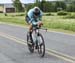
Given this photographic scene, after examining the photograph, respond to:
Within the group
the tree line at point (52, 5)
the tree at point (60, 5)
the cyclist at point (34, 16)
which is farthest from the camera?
the tree at point (60, 5)

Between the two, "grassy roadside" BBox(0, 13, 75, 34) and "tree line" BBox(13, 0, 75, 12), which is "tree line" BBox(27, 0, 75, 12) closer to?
"tree line" BBox(13, 0, 75, 12)

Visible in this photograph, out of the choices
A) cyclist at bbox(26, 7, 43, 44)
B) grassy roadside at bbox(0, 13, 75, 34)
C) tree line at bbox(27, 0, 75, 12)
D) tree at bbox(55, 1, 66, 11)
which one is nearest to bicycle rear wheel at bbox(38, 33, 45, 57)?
cyclist at bbox(26, 7, 43, 44)

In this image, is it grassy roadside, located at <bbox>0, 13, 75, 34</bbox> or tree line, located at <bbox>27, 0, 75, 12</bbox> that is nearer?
grassy roadside, located at <bbox>0, 13, 75, 34</bbox>

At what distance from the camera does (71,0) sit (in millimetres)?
96875

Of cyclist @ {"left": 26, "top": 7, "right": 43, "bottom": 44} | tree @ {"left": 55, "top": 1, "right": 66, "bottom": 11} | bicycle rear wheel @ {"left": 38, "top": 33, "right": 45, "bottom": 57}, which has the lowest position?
tree @ {"left": 55, "top": 1, "right": 66, "bottom": 11}

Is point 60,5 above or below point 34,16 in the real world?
below

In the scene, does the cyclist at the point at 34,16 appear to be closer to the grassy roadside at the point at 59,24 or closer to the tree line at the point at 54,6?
the grassy roadside at the point at 59,24

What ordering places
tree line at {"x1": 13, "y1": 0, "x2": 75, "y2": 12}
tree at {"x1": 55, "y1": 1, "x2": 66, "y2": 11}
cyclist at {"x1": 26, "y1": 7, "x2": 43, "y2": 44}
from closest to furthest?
cyclist at {"x1": 26, "y1": 7, "x2": 43, "y2": 44} → tree line at {"x1": 13, "y1": 0, "x2": 75, "y2": 12} → tree at {"x1": 55, "y1": 1, "x2": 66, "y2": 11}

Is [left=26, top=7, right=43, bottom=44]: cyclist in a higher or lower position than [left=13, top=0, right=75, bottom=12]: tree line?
higher

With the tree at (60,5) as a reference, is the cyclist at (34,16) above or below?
above

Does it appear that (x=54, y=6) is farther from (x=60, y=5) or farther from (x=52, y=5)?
(x=60, y=5)

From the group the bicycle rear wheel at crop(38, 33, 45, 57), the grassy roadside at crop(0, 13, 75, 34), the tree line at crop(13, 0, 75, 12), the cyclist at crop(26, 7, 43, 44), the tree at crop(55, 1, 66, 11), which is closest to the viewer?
the bicycle rear wheel at crop(38, 33, 45, 57)

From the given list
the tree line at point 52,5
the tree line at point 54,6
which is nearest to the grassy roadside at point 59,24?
the tree line at point 52,5

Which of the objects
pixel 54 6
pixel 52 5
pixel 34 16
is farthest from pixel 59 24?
pixel 54 6
